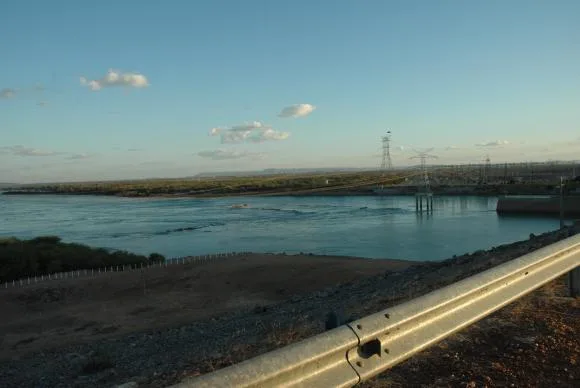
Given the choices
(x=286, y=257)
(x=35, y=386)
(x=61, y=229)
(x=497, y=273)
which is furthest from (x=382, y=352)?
(x=61, y=229)

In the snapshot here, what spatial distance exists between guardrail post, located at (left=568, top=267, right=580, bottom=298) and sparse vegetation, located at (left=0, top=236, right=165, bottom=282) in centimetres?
2603

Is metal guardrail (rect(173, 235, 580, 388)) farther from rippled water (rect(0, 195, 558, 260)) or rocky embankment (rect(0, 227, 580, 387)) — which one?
rippled water (rect(0, 195, 558, 260))

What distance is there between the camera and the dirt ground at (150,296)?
1583cm

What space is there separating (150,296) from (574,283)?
58.8 feet

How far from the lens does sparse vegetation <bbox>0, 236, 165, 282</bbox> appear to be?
87.9ft

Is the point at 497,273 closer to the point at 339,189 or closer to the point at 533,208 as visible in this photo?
the point at 533,208

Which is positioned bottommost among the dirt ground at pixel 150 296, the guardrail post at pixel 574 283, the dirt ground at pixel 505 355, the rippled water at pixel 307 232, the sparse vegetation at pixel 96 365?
the rippled water at pixel 307 232

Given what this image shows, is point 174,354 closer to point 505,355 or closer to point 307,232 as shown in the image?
point 505,355

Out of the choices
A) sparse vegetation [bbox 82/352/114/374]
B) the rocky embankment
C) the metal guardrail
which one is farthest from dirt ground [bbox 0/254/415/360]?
the metal guardrail

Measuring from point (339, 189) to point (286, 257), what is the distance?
8769 cm

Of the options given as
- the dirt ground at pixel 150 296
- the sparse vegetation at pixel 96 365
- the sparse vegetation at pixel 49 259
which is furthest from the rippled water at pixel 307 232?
the sparse vegetation at pixel 96 365

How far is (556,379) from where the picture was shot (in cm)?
342

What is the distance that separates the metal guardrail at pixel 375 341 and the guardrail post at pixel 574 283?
5.79 feet

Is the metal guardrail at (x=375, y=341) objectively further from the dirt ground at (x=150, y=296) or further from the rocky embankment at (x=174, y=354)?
the dirt ground at (x=150, y=296)
